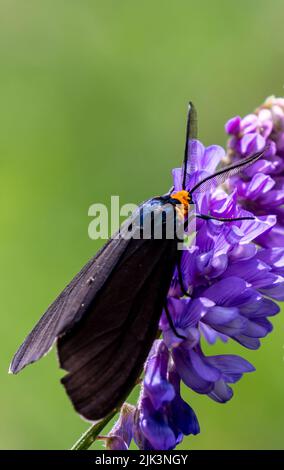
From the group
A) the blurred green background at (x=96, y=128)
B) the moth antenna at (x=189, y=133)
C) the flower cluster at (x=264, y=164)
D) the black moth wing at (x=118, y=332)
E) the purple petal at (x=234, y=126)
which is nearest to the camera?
the black moth wing at (x=118, y=332)

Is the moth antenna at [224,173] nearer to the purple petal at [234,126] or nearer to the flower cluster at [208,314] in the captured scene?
the flower cluster at [208,314]

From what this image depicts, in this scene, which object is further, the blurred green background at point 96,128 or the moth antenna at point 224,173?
the blurred green background at point 96,128

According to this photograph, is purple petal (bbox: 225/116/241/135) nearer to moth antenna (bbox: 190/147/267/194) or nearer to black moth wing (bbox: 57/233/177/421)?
moth antenna (bbox: 190/147/267/194)

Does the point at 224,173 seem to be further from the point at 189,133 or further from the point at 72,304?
the point at 72,304

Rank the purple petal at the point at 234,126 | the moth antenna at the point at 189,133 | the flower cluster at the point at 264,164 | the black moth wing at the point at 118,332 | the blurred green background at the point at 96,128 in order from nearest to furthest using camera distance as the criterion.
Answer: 1. the black moth wing at the point at 118,332
2. the moth antenna at the point at 189,133
3. the flower cluster at the point at 264,164
4. the purple petal at the point at 234,126
5. the blurred green background at the point at 96,128

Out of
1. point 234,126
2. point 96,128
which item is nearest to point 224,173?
point 234,126

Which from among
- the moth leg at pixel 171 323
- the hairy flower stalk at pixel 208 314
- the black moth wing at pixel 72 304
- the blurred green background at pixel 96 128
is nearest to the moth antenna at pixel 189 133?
the hairy flower stalk at pixel 208 314

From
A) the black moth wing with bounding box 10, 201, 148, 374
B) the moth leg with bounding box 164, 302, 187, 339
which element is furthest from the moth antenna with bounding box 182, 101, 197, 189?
the moth leg with bounding box 164, 302, 187, 339

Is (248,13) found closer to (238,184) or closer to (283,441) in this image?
(283,441)
